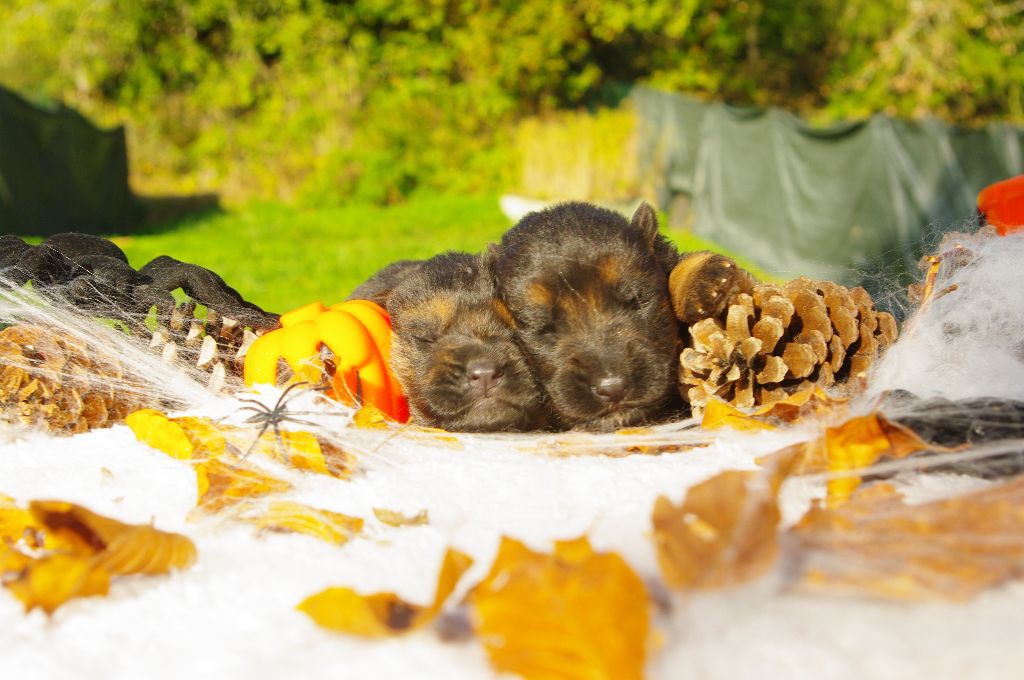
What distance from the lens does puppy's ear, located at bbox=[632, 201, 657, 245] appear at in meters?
2.85

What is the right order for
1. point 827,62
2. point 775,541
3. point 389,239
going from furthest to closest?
point 827,62 → point 389,239 → point 775,541

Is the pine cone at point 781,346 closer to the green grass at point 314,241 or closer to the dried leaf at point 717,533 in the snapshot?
the dried leaf at point 717,533

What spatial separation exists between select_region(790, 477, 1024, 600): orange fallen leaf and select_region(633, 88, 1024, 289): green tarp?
8.41 metres

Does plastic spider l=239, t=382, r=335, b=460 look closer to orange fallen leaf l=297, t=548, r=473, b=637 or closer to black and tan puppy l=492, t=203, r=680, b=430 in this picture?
orange fallen leaf l=297, t=548, r=473, b=637

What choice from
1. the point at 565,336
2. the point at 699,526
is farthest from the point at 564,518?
the point at 565,336

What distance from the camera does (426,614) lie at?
1.09 metres

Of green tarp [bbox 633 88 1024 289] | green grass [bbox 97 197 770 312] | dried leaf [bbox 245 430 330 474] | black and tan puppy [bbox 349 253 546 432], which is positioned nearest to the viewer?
dried leaf [bbox 245 430 330 474]

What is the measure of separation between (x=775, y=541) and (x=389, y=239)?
15.1m

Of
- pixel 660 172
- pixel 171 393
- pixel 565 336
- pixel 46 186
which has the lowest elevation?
pixel 660 172

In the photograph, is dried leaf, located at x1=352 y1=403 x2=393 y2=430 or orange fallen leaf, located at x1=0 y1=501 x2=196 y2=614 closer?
orange fallen leaf, located at x1=0 y1=501 x2=196 y2=614

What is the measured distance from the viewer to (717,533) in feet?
3.56

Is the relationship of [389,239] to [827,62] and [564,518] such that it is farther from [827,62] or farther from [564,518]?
[827,62]

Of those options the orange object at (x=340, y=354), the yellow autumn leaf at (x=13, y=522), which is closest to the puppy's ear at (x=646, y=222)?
the orange object at (x=340, y=354)

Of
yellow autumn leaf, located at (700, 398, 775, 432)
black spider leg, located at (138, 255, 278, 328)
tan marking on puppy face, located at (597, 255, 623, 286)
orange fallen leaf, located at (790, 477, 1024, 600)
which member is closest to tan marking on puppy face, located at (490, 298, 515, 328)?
tan marking on puppy face, located at (597, 255, 623, 286)
